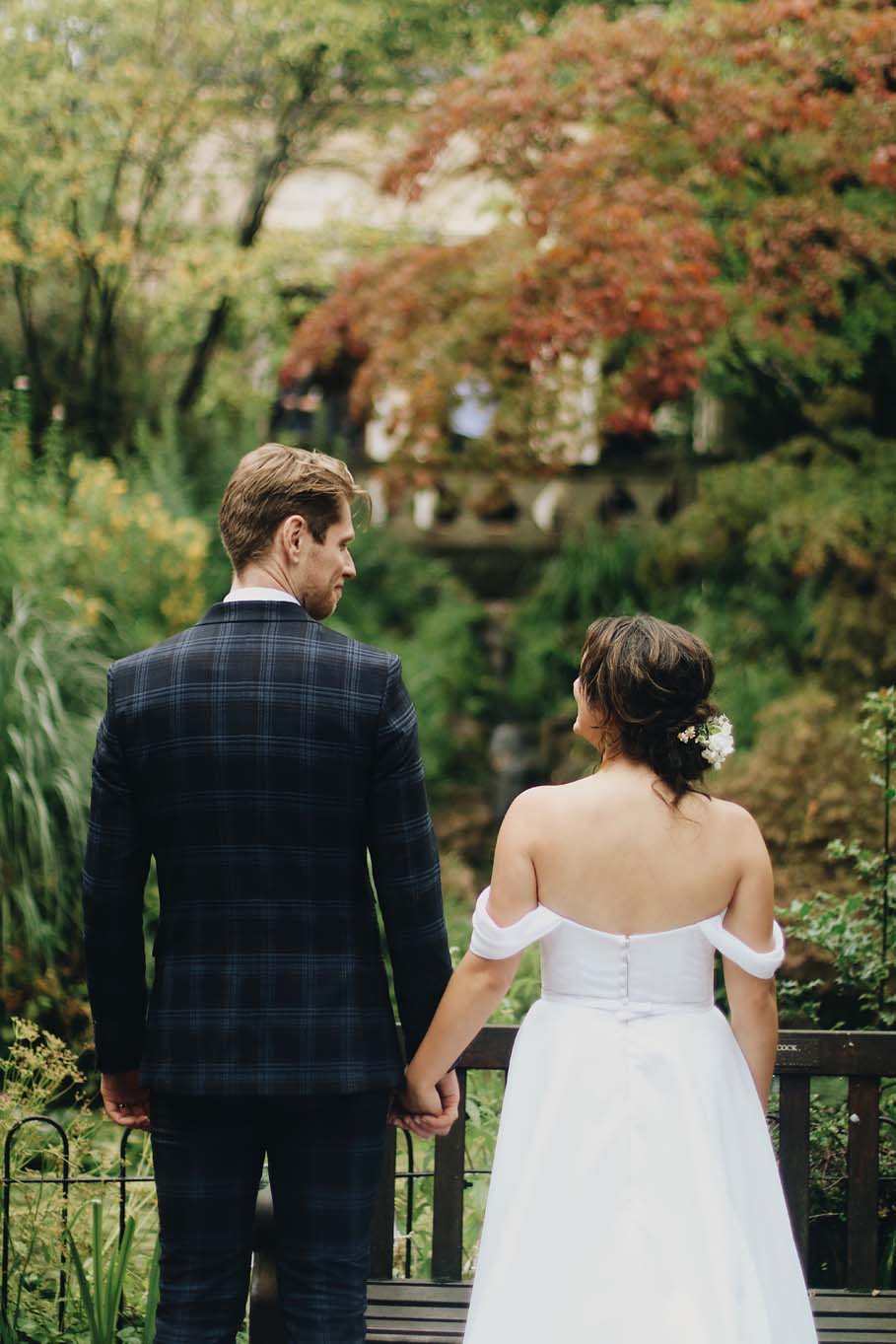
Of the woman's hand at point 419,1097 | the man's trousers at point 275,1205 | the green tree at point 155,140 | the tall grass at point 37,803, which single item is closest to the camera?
the man's trousers at point 275,1205

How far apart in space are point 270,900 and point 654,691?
0.72 meters

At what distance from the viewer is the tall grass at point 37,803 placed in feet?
16.0

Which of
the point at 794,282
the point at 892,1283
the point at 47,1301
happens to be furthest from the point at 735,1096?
the point at 794,282

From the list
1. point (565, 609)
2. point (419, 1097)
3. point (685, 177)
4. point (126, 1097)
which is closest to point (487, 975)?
point (419, 1097)

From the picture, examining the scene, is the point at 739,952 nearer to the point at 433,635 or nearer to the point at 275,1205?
the point at 275,1205

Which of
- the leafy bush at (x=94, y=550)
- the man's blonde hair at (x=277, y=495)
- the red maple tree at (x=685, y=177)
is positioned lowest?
the man's blonde hair at (x=277, y=495)

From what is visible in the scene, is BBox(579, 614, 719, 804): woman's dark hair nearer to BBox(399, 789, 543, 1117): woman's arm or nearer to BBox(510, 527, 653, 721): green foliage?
BBox(399, 789, 543, 1117): woman's arm

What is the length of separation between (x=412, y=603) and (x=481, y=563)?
1.08 m

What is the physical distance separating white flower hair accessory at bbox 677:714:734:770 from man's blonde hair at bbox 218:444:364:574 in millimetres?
698

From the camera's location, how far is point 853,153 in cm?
612

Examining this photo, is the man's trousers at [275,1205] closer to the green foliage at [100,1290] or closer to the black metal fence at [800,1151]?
the black metal fence at [800,1151]

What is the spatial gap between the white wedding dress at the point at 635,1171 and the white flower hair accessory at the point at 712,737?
29 cm

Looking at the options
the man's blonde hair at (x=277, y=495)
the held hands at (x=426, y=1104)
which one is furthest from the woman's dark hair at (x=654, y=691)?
the held hands at (x=426, y=1104)

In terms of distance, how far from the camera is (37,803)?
4.84 m
